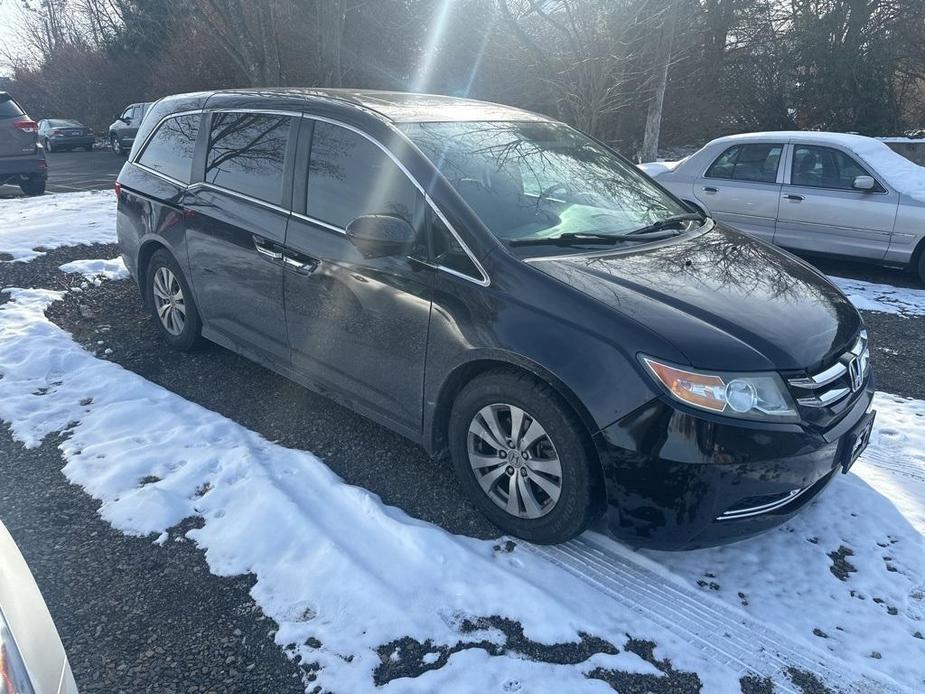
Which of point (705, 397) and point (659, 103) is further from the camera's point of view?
point (659, 103)

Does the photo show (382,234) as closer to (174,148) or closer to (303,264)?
(303,264)

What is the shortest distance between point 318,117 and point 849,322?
9.13 ft

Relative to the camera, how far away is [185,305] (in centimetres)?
479

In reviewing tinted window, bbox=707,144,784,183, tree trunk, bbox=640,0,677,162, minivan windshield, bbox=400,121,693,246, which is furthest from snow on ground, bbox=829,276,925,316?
tree trunk, bbox=640,0,677,162

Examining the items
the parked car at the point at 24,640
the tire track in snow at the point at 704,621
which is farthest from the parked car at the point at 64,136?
the parked car at the point at 24,640

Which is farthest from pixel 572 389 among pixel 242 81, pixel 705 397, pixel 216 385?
pixel 242 81

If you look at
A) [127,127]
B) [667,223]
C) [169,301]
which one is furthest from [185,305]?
[127,127]

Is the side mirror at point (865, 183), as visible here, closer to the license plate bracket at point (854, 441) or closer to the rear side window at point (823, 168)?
the rear side window at point (823, 168)

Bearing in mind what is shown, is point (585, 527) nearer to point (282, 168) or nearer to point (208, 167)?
point (282, 168)

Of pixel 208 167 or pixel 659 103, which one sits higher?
pixel 659 103

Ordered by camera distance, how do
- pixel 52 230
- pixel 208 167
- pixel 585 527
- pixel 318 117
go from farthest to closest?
pixel 52 230
pixel 208 167
pixel 318 117
pixel 585 527

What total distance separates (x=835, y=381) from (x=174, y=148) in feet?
13.9

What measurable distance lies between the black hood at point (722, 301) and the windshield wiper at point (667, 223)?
16 cm

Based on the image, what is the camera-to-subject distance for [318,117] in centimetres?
380
